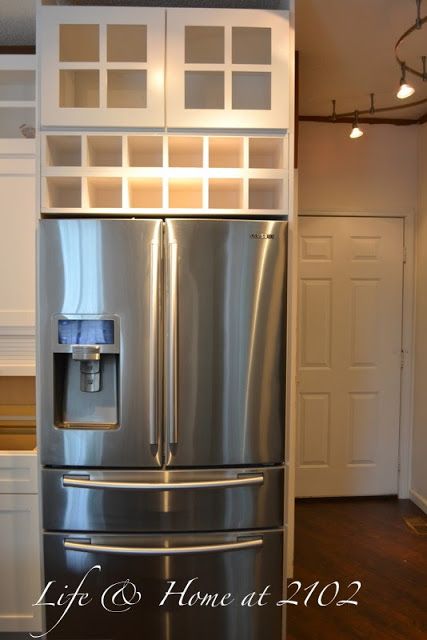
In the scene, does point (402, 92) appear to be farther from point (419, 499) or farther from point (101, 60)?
point (419, 499)

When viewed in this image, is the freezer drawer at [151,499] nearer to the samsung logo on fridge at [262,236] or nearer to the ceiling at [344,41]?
the samsung logo on fridge at [262,236]

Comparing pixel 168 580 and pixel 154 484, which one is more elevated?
pixel 154 484

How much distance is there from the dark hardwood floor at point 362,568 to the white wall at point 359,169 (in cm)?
209

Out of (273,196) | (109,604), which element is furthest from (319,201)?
(109,604)

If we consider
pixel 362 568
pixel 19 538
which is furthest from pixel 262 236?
pixel 362 568

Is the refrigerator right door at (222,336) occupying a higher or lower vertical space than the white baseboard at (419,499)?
higher

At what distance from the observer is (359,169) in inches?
125

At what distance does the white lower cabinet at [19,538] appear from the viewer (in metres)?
1.85

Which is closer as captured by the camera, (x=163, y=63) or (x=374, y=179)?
(x=163, y=63)

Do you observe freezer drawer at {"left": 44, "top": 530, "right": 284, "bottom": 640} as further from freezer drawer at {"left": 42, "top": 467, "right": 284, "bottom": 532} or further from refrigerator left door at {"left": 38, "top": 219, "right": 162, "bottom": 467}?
refrigerator left door at {"left": 38, "top": 219, "right": 162, "bottom": 467}

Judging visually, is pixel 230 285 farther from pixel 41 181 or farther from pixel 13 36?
pixel 13 36

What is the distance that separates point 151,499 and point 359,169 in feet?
8.45

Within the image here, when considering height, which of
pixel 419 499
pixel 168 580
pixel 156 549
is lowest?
pixel 419 499

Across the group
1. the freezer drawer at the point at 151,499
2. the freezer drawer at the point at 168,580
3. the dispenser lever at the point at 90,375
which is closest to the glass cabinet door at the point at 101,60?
the dispenser lever at the point at 90,375
